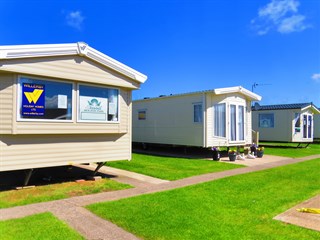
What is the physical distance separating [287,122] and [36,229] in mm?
19288

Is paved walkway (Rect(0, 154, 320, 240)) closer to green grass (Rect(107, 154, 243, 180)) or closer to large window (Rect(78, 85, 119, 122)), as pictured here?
green grass (Rect(107, 154, 243, 180))

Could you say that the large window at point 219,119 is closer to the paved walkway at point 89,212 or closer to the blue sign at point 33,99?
the paved walkway at point 89,212

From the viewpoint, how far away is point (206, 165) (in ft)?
36.5

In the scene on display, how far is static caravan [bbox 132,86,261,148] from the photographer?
1332 cm

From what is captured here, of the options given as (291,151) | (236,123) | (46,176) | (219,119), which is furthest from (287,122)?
(46,176)

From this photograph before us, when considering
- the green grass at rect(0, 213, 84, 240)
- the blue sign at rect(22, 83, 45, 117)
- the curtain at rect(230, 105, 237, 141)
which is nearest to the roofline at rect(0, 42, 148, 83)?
the blue sign at rect(22, 83, 45, 117)

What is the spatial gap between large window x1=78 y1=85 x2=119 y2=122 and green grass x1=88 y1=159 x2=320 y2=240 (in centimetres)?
266

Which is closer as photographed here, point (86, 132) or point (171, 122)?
point (86, 132)

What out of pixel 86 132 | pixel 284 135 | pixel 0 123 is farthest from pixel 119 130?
pixel 284 135

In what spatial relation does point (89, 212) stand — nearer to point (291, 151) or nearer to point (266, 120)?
point (291, 151)

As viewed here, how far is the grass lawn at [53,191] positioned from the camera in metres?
5.92

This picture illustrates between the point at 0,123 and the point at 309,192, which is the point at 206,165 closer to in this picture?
the point at 309,192

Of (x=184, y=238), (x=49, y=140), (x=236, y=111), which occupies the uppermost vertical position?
(x=236, y=111)

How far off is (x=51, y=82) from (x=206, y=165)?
258 inches
